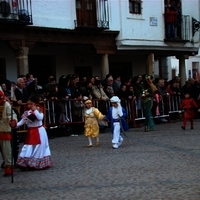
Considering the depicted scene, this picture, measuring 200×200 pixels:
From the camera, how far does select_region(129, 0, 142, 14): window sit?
2031cm

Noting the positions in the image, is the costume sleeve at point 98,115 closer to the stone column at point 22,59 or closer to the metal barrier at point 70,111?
the metal barrier at point 70,111

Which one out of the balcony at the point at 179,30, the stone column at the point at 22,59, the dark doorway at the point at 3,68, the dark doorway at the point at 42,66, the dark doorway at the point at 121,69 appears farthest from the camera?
the dark doorway at the point at 121,69

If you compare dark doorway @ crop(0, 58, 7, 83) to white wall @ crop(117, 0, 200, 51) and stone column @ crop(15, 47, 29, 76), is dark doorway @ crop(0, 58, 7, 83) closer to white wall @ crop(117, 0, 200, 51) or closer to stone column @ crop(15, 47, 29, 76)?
stone column @ crop(15, 47, 29, 76)

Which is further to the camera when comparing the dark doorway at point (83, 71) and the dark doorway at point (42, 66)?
the dark doorway at point (83, 71)

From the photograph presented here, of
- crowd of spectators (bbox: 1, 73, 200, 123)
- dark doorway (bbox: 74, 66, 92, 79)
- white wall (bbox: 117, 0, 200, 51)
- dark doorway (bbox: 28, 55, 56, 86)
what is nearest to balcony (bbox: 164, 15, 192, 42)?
white wall (bbox: 117, 0, 200, 51)

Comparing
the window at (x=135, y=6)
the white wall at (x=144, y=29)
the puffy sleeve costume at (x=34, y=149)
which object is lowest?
the puffy sleeve costume at (x=34, y=149)

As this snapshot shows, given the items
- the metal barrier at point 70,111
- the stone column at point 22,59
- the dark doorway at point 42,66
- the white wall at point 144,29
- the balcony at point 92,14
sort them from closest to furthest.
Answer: the metal barrier at point 70,111 → the stone column at point 22,59 → the balcony at point 92,14 → the dark doorway at point 42,66 → the white wall at point 144,29

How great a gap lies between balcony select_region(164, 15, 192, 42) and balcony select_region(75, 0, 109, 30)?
A: 3.86 meters

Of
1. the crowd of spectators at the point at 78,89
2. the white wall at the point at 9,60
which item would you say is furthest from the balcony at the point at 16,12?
the white wall at the point at 9,60

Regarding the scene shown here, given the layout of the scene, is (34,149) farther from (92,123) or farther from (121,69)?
(121,69)

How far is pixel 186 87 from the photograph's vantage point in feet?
63.7

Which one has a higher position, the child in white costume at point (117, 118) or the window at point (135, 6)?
the window at point (135, 6)

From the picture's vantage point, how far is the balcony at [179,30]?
21547 mm

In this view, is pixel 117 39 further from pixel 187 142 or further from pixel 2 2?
pixel 187 142
